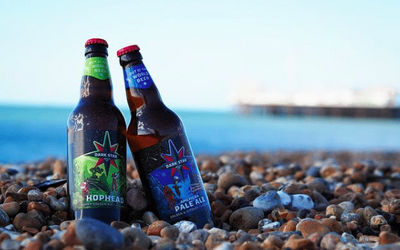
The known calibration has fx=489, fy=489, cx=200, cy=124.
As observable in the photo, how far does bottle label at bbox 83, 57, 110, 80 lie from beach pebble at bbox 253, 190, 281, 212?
119 centimetres

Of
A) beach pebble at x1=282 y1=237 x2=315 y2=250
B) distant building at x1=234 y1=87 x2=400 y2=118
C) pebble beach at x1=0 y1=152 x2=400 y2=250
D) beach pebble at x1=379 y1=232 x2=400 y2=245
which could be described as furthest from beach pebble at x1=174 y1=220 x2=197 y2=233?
distant building at x1=234 y1=87 x2=400 y2=118

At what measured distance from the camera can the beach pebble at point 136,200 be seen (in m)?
2.82

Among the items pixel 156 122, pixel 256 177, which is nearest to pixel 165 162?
pixel 156 122

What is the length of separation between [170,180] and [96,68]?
77 cm

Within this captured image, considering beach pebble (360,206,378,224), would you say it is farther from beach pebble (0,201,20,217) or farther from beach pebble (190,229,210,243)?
beach pebble (0,201,20,217)

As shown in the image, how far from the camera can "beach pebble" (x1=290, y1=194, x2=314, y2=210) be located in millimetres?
3213

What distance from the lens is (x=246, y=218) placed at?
280 centimetres

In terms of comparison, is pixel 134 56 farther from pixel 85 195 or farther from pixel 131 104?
pixel 85 195

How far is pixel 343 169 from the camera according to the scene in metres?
5.15

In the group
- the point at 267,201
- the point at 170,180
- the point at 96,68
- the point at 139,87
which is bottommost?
the point at 267,201

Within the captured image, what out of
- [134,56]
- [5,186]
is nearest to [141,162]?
[134,56]

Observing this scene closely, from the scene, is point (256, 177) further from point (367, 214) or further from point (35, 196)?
point (35, 196)

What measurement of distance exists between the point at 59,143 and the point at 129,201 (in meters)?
16.4

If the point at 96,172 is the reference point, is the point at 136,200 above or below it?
below
